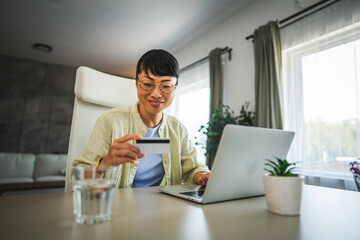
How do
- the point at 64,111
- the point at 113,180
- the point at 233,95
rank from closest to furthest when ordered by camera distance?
the point at 113,180
the point at 233,95
the point at 64,111

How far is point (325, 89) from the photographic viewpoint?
81.3 inches

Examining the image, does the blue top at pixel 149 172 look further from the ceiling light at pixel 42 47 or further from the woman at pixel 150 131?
the ceiling light at pixel 42 47

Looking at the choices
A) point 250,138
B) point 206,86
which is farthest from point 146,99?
point 206,86

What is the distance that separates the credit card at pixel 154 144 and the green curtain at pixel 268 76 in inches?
75.1

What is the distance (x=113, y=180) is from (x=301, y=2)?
2.63 metres

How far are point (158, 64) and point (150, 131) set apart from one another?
1.22 ft

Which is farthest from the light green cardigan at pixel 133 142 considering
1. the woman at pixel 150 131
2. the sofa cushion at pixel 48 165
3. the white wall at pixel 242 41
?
the sofa cushion at pixel 48 165

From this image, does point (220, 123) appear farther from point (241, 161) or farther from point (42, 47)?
point (42, 47)

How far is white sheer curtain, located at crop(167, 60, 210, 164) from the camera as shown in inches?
144

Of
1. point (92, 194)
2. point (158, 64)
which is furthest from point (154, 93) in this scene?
point (92, 194)

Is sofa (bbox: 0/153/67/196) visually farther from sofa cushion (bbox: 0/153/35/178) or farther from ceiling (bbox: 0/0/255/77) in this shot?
ceiling (bbox: 0/0/255/77)

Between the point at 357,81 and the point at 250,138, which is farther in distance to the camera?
the point at 357,81

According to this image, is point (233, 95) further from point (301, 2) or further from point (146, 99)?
point (146, 99)

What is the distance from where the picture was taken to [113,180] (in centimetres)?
50
